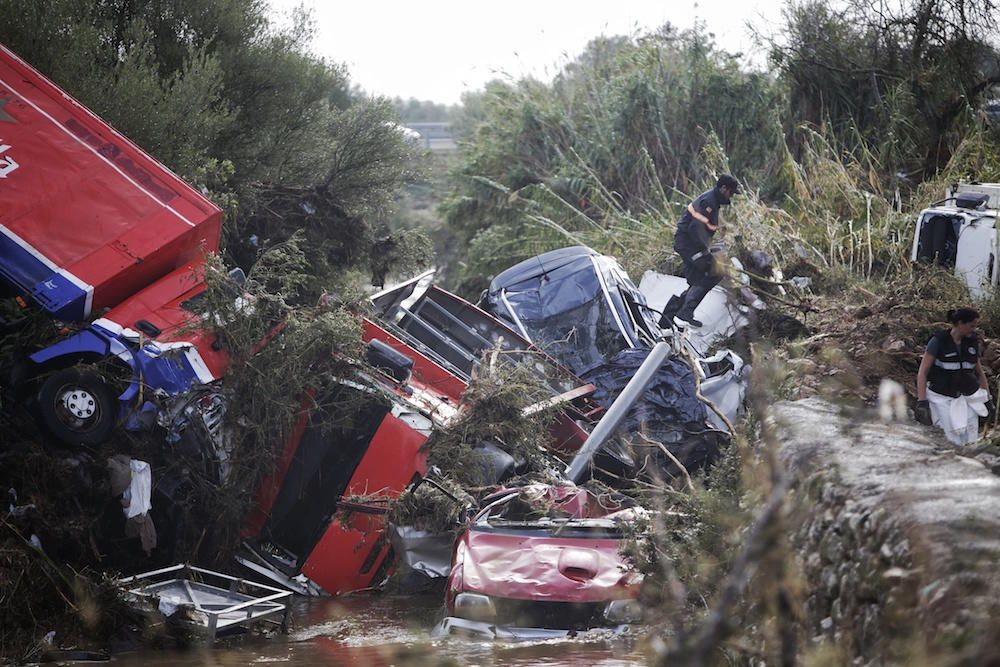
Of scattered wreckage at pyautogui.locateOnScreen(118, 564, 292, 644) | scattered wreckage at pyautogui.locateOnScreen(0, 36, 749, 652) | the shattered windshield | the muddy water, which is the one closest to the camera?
the muddy water

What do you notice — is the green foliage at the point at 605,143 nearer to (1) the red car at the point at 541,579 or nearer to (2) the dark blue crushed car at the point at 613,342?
(2) the dark blue crushed car at the point at 613,342

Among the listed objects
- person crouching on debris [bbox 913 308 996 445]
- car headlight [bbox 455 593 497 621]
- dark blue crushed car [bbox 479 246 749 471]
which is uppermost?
person crouching on debris [bbox 913 308 996 445]

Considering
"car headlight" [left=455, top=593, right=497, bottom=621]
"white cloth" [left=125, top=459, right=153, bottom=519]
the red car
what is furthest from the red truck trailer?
"car headlight" [left=455, top=593, right=497, bottom=621]

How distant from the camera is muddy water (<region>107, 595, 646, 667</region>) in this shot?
21.4 feet

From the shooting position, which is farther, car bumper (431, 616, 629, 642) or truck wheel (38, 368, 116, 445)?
truck wheel (38, 368, 116, 445)

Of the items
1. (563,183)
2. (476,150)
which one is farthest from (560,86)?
(563,183)

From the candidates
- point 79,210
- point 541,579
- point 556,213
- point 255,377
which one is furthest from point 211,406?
point 556,213

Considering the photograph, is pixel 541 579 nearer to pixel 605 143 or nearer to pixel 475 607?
pixel 475 607

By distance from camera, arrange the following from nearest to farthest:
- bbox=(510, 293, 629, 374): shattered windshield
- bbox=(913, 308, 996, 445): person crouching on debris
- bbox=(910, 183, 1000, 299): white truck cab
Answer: bbox=(913, 308, 996, 445): person crouching on debris, bbox=(910, 183, 1000, 299): white truck cab, bbox=(510, 293, 629, 374): shattered windshield

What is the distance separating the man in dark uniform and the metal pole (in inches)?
120

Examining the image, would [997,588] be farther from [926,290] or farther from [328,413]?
[926,290]

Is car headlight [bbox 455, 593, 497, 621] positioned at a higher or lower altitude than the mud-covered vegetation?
lower

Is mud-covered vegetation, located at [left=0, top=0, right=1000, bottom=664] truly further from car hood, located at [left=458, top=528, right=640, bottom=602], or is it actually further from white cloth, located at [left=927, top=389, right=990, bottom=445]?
white cloth, located at [left=927, top=389, right=990, bottom=445]

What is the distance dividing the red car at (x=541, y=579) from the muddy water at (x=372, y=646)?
102 millimetres
